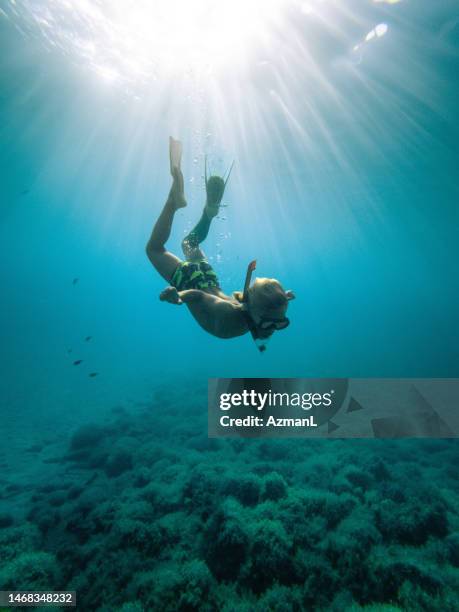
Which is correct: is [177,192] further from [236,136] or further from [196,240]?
[236,136]

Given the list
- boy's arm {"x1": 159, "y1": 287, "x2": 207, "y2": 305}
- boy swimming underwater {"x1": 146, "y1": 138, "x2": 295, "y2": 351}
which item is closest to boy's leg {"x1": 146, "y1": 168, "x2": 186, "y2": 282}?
boy swimming underwater {"x1": 146, "y1": 138, "x2": 295, "y2": 351}

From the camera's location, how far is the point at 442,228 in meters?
37.3

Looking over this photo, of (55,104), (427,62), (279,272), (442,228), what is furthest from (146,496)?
(279,272)

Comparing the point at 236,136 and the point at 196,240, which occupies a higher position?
the point at 236,136

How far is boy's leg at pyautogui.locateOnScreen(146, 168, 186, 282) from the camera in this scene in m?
4.93

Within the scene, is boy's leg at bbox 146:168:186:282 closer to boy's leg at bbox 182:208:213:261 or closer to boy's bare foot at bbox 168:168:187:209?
boy's bare foot at bbox 168:168:187:209

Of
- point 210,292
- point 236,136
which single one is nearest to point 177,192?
point 210,292

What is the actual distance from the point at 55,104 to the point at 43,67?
178 inches

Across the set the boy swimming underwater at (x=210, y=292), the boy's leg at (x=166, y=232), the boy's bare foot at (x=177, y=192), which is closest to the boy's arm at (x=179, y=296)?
the boy swimming underwater at (x=210, y=292)

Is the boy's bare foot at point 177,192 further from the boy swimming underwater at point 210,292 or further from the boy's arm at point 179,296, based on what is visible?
the boy's arm at point 179,296

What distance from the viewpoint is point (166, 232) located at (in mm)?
5000

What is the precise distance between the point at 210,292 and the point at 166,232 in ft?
5.25

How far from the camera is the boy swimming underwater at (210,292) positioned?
9.78ft

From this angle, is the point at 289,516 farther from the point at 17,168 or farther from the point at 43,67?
the point at 17,168
